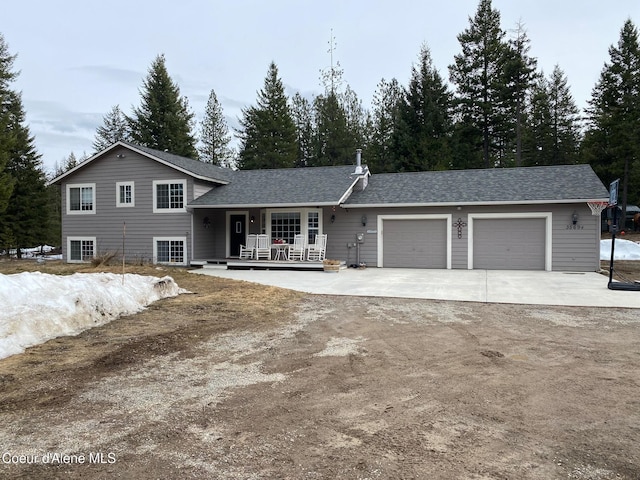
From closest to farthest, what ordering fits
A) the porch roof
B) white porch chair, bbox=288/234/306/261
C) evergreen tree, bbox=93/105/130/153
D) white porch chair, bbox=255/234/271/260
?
the porch roof < white porch chair, bbox=288/234/306/261 < white porch chair, bbox=255/234/271/260 < evergreen tree, bbox=93/105/130/153

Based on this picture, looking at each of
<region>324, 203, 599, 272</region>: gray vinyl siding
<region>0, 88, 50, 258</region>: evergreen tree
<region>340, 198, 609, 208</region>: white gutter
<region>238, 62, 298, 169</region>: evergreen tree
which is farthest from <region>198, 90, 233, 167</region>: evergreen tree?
<region>340, 198, 609, 208</region>: white gutter

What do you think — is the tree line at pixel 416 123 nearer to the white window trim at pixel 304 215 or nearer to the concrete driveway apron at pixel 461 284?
the white window trim at pixel 304 215

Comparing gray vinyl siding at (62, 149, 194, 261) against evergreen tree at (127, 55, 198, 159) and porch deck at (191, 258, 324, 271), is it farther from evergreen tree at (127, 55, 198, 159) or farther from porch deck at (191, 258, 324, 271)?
evergreen tree at (127, 55, 198, 159)

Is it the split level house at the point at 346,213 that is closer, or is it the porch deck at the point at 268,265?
the split level house at the point at 346,213

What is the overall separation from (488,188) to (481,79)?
51.4 feet

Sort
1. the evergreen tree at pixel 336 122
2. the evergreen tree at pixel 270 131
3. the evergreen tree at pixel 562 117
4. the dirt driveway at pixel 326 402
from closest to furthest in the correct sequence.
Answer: the dirt driveway at pixel 326 402 < the evergreen tree at pixel 270 131 < the evergreen tree at pixel 336 122 < the evergreen tree at pixel 562 117

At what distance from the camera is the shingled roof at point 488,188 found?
552 inches

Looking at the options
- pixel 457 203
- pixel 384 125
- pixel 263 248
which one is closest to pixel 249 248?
pixel 263 248

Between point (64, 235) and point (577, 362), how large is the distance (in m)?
18.3

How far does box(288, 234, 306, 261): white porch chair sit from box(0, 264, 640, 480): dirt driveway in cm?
913

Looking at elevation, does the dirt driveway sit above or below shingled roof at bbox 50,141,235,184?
below

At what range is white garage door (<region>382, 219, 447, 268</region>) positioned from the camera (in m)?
15.3

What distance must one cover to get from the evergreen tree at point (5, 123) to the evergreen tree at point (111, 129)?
32.1 ft

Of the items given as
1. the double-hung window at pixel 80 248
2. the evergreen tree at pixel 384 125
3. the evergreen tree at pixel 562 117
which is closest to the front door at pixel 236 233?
the double-hung window at pixel 80 248
